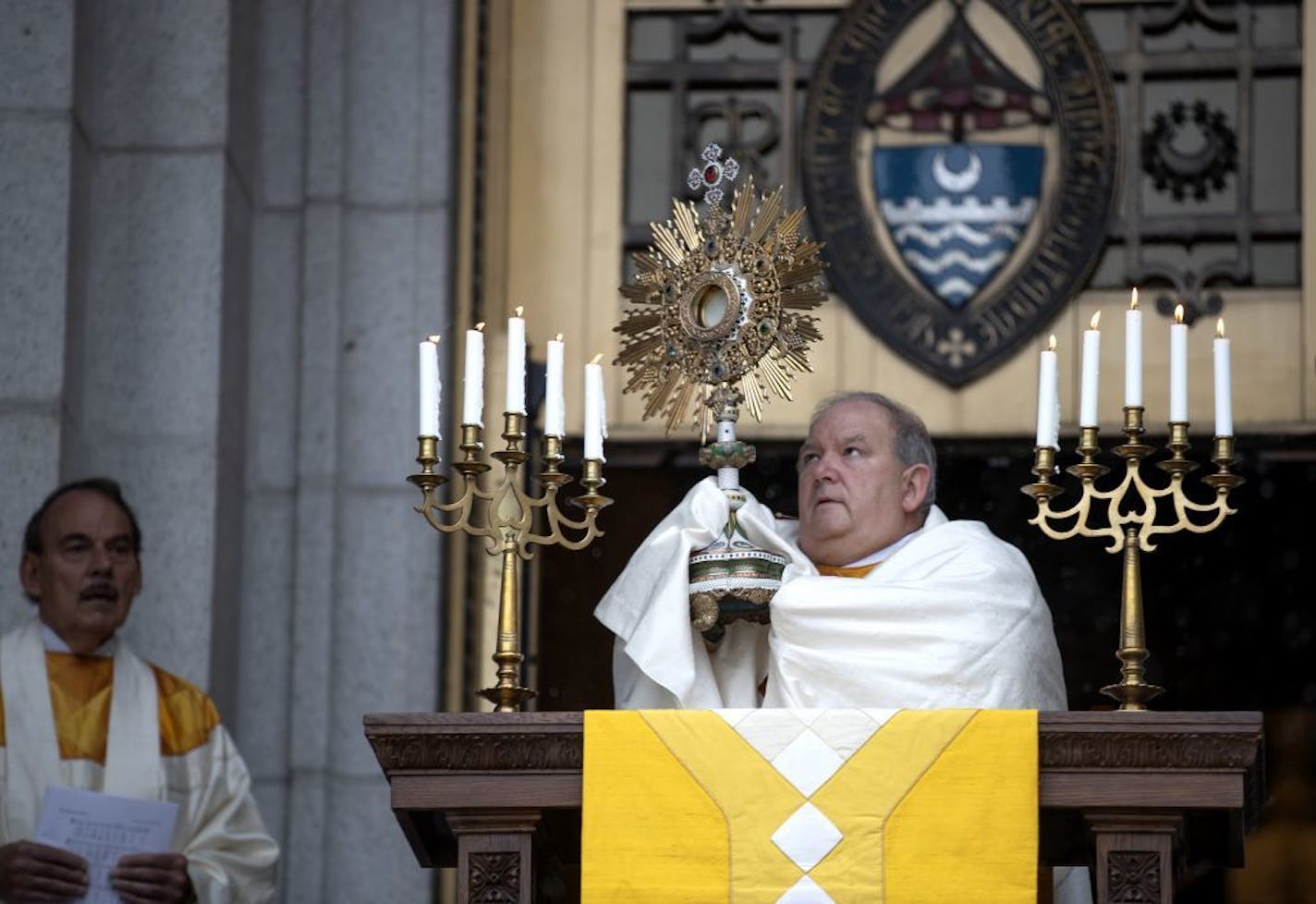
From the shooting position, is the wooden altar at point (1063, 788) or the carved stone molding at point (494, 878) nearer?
the wooden altar at point (1063, 788)

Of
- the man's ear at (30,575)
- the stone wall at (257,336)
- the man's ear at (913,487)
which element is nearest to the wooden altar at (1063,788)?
the man's ear at (913,487)

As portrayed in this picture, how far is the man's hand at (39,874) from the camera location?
6973 mm

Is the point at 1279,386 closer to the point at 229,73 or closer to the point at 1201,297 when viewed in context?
the point at 1201,297

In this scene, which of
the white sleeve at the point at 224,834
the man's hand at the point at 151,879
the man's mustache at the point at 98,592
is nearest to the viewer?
the man's hand at the point at 151,879

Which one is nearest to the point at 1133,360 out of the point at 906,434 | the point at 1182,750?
the point at 1182,750

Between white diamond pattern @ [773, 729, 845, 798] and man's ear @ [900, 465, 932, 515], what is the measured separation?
1.30 meters

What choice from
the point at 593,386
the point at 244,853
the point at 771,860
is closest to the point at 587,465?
the point at 593,386

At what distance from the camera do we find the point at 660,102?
9.34 m

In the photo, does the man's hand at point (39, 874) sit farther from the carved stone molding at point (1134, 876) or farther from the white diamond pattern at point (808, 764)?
the carved stone molding at point (1134, 876)

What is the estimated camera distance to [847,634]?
6195 mm

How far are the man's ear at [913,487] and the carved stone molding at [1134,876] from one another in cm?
151

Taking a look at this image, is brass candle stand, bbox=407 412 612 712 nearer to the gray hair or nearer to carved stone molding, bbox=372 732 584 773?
carved stone molding, bbox=372 732 584 773

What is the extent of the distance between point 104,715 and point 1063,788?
9.47ft

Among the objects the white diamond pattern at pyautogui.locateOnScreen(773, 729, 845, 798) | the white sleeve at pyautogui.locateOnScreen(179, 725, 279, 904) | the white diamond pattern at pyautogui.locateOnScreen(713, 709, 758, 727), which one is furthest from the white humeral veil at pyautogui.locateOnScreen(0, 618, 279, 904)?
the white diamond pattern at pyautogui.locateOnScreen(773, 729, 845, 798)
